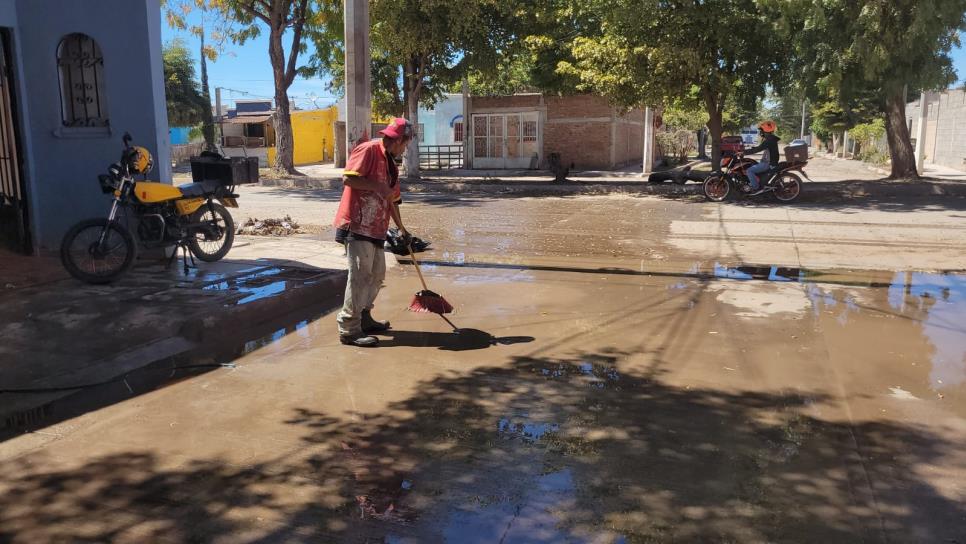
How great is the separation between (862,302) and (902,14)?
11260mm

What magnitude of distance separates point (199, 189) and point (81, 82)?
178cm

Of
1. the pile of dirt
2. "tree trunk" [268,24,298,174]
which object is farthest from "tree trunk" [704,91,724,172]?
"tree trunk" [268,24,298,174]

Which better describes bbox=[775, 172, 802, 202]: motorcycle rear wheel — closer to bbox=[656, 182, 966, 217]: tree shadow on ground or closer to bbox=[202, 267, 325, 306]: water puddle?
bbox=[656, 182, 966, 217]: tree shadow on ground

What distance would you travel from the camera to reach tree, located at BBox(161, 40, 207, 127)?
39.9 m

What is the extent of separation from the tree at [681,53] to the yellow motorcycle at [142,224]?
12.4 metres

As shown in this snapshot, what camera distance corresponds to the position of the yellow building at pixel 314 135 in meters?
42.9

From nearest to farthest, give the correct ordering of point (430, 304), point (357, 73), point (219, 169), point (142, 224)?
point (430, 304) → point (142, 224) → point (219, 169) → point (357, 73)

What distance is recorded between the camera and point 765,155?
16.4m

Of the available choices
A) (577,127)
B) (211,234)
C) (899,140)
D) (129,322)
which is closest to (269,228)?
(211,234)

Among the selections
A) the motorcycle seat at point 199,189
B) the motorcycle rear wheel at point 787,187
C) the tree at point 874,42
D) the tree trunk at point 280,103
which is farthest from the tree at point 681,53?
the motorcycle seat at point 199,189

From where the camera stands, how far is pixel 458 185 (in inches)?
874

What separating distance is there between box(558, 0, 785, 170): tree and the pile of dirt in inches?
396

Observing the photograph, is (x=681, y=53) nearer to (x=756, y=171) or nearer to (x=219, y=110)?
(x=756, y=171)

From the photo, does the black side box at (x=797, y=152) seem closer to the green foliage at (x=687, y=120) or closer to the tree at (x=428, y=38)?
the tree at (x=428, y=38)
